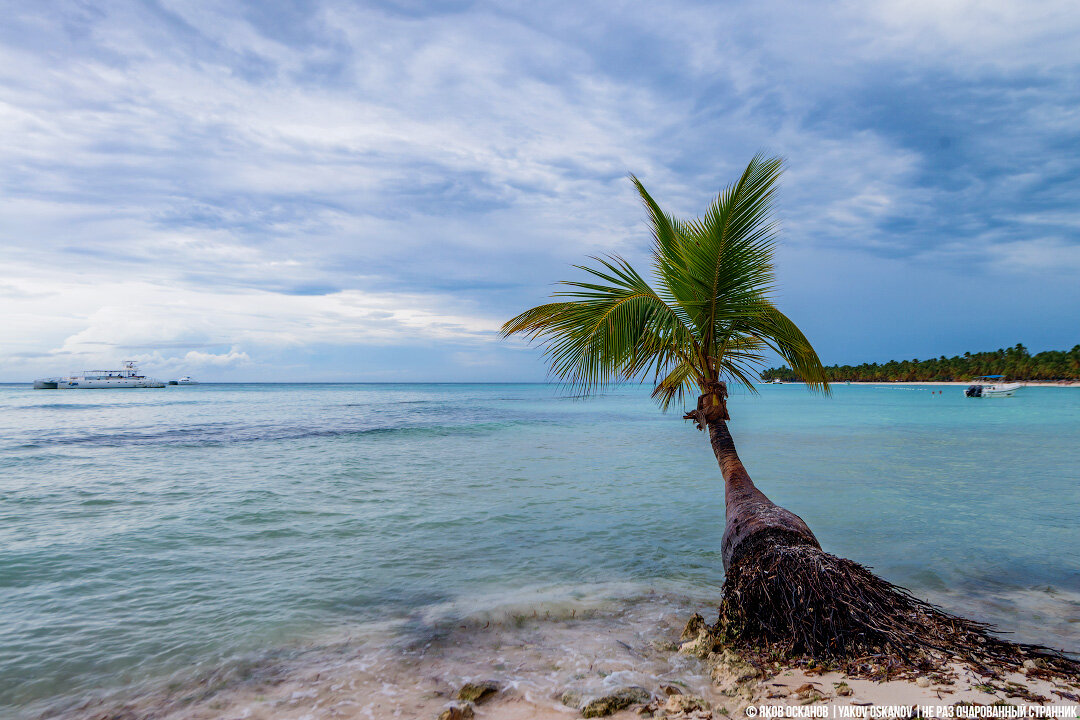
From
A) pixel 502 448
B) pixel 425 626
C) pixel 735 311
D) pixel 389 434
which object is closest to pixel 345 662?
pixel 425 626

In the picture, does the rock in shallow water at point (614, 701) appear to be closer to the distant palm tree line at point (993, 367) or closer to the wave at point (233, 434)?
the wave at point (233, 434)

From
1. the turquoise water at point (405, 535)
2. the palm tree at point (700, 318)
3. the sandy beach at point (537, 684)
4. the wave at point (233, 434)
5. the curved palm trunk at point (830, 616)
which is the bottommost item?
the wave at point (233, 434)

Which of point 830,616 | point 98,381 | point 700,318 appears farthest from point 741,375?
point 98,381

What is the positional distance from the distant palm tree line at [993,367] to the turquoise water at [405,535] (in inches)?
3543

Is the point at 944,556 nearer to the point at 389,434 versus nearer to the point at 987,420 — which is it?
the point at 389,434

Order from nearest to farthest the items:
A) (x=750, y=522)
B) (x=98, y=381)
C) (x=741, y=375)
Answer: (x=750, y=522), (x=741, y=375), (x=98, y=381)

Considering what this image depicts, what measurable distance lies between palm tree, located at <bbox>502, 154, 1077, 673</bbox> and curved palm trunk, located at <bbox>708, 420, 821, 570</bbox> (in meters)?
0.02

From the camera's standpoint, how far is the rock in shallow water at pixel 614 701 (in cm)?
380

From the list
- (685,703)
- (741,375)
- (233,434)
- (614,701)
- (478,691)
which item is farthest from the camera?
(233,434)

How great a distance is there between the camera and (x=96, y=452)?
1922 cm

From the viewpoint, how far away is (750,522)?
5102 millimetres

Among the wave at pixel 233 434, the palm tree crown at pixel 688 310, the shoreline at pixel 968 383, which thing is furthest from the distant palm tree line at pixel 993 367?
the palm tree crown at pixel 688 310

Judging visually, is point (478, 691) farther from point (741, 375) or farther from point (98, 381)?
point (98, 381)

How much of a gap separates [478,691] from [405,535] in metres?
5.31
